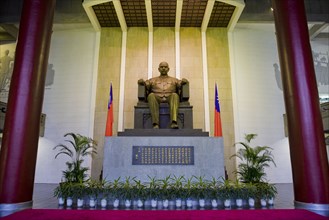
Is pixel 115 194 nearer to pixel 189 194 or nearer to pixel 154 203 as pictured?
pixel 154 203

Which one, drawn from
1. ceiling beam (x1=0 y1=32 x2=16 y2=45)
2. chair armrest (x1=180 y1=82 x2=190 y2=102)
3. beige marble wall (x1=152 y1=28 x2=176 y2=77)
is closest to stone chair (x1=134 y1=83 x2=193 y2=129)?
chair armrest (x1=180 y1=82 x2=190 y2=102)

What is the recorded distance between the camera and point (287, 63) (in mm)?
4035

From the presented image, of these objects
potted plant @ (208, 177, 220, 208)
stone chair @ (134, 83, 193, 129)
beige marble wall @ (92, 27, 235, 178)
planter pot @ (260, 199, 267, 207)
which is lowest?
planter pot @ (260, 199, 267, 207)

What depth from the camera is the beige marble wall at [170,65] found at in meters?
7.74

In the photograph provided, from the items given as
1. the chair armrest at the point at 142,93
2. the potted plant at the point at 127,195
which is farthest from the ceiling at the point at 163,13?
the potted plant at the point at 127,195

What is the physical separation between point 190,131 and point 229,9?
4.59 m

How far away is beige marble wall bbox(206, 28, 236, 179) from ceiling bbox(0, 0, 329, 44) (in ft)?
1.62

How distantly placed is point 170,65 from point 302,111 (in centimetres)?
501

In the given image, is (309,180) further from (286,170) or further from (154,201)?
(286,170)

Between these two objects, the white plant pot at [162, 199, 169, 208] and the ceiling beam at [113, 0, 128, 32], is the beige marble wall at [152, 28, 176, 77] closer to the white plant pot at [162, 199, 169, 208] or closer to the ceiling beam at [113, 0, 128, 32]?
the ceiling beam at [113, 0, 128, 32]

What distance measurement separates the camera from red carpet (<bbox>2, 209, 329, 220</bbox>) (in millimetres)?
3125

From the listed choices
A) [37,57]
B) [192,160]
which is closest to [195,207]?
[192,160]

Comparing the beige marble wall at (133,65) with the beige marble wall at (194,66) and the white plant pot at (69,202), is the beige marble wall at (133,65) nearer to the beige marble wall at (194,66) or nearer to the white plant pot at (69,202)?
the beige marble wall at (194,66)

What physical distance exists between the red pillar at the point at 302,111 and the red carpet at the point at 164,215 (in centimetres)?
39
